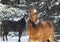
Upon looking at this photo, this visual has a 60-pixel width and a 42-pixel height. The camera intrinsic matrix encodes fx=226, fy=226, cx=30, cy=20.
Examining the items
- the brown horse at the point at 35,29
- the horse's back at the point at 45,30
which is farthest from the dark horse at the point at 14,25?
the brown horse at the point at 35,29

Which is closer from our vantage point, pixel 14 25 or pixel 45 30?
pixel 45 30

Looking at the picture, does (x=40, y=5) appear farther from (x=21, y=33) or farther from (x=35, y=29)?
(x=35, y=29)

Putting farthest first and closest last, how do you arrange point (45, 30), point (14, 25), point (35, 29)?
1. point (14, 25)
2. point (45, 30)
3. point (35, 29)

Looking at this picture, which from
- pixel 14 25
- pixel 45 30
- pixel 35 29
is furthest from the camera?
pixel 14 25

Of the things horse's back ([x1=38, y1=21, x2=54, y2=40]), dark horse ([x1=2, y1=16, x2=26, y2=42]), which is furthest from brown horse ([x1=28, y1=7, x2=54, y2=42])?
dark horse ([x1=2, y1=16, x2=26, y2=42])

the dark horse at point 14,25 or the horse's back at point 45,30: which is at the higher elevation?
the horse's back at point 45,30

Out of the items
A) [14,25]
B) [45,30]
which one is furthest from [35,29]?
[14,25]

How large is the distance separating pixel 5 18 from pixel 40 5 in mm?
863

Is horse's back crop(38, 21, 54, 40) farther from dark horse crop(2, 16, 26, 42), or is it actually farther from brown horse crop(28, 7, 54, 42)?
dark horse crop(2, 16, 26, 42)

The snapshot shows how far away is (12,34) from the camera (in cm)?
555

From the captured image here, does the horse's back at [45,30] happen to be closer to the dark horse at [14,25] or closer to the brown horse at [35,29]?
the brown horse at [35,29]

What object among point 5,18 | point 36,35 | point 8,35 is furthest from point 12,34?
point 36,35

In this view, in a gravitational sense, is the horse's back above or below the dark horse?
above

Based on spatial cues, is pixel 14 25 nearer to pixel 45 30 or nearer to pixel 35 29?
pixel 45 30
